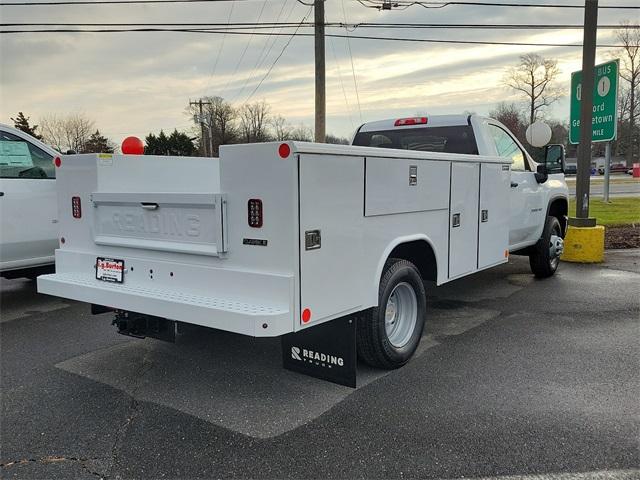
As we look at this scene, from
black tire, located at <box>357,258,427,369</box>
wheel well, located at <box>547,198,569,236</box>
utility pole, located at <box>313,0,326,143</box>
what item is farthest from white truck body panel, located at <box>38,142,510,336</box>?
utility pole, located at <box>313,0,326,143</box>

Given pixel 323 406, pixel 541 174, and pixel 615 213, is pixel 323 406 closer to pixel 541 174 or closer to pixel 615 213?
pixel 541 174

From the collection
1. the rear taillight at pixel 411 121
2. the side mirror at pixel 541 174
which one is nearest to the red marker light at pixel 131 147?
the rear taillight at pixel 411 121

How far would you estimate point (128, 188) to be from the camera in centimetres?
447

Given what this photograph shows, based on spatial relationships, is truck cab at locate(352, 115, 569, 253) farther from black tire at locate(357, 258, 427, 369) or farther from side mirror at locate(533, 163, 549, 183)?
black tire at locate(357, 258, 427, 369)

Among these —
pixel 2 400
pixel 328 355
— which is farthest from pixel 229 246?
pixel 2 400

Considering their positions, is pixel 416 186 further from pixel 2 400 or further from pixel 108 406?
pixel 2 400

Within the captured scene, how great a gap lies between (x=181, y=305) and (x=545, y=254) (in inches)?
234

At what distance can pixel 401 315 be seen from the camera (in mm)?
4508

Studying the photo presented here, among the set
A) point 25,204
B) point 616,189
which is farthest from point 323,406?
point 616,189

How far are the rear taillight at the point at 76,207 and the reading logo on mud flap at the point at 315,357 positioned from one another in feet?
6.87

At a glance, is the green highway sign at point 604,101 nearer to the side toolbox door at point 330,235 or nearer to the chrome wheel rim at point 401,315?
the chrome wheel rim at point 401,315

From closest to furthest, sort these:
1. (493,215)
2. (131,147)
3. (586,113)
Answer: (131,147) → (493,215) → (586,113)

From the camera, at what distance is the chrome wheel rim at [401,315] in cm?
435

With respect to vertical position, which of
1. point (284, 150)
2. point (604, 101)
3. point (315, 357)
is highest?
point (604, 101)
